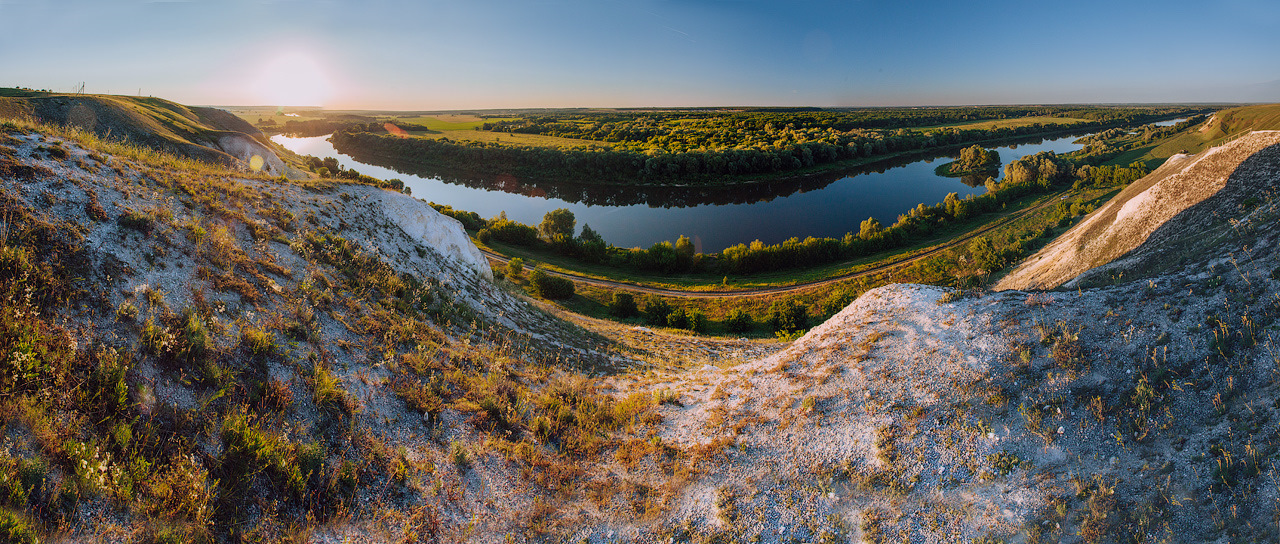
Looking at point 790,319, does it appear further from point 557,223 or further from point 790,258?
point 557,223

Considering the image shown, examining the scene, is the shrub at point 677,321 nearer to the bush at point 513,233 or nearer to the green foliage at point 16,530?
the green foliage at point 16,530

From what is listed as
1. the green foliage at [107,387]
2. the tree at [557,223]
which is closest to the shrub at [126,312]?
the green foliage at [107,387]

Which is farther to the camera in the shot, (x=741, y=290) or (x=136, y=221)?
(x=741, y=290)

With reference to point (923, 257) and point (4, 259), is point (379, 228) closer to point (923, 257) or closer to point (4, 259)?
point (4, 259)

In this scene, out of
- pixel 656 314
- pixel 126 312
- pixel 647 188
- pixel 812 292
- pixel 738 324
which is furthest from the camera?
pixel 647 188

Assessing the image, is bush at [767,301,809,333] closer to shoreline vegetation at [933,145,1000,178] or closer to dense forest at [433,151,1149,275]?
dense forest at [433,151,1149,275]

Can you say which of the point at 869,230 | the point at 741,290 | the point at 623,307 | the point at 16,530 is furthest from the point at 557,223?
the point at 16,530

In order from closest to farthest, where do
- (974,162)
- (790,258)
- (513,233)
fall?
(790,258) → (513,233) → (974,162)
